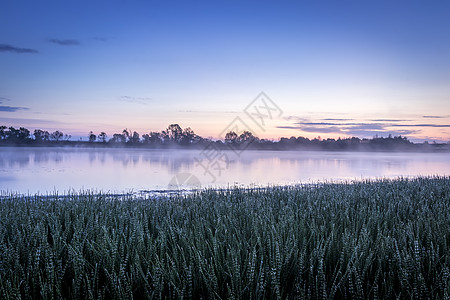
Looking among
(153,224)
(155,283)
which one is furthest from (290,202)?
(155,283)

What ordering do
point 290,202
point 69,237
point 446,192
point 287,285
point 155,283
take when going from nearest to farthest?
point 155,283 < point 287,285 < point 69,237 < point 290,202 < point 446,192

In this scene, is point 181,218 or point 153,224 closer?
point 153,224

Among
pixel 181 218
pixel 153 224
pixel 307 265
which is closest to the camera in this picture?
pixel 307 265

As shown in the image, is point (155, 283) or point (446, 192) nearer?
point (155, 283)

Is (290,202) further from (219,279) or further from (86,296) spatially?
(86,296)

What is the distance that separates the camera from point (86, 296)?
8.53ft

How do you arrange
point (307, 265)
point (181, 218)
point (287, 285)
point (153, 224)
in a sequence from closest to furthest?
point (287, 285) < point (307, 265) < point (153, 224) < point (181, 218)

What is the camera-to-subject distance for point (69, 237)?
4.38 meters

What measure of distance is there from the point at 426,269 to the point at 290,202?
3567mm

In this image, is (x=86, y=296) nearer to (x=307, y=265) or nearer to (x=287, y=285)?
(x=287, y=285)

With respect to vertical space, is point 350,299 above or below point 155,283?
below

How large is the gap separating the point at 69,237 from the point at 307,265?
2.99 m

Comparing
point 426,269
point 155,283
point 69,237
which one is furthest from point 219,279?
point 69,237

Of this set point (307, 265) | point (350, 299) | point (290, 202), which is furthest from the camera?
point (290, 202)
